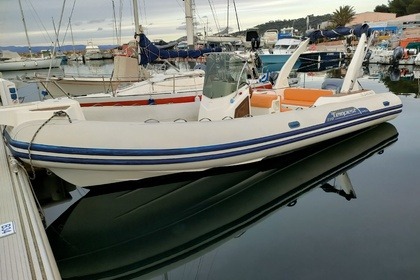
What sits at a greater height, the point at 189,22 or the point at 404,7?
the point at 404,7

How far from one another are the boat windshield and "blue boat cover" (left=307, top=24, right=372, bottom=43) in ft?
9.96

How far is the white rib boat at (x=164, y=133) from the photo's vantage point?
4668 mm

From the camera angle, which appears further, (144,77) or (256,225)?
(144,77)

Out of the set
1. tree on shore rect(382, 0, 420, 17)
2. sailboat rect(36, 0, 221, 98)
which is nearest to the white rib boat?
sailboat rect(36, 0, 221, 98)

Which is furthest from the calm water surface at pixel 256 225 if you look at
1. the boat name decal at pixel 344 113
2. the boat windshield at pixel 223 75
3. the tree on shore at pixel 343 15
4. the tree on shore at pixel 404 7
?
the tree on shore at pixel 404 7

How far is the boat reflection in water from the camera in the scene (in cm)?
397

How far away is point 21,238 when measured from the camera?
10.3 feet

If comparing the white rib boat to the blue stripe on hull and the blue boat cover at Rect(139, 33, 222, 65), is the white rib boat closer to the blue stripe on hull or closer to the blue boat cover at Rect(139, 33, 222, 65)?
the blue stripe on hull

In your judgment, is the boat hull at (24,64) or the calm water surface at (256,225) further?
the boat hull at (24,64)

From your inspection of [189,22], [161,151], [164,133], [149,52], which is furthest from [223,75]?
[189,22]

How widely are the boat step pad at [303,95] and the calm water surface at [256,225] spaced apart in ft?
5.55

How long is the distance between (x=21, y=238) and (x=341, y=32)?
7.76 metres

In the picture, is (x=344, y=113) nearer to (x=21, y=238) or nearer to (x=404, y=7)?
(x=21, y=238)

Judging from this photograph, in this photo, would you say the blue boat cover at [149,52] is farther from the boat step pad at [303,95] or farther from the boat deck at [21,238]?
the boat deck at [21,238]
